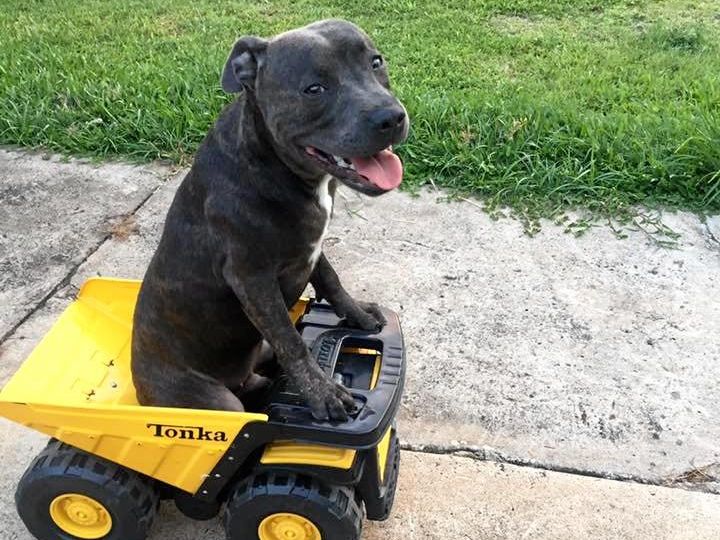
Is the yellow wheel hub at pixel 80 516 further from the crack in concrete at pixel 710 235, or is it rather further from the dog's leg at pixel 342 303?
the crack in concrete at pixel 710 235

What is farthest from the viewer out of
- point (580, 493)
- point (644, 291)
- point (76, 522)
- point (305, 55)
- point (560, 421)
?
point (644, 291)

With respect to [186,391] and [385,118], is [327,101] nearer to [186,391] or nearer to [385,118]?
[385,118]

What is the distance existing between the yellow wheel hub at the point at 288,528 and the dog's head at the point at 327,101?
96 cm

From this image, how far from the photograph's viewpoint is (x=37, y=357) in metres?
2.55

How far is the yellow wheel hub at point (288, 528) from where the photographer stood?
7.59ft

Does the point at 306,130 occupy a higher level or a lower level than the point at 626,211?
higher

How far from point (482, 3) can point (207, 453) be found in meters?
5.70

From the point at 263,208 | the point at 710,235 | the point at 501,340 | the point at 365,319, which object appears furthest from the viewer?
the point at 710,235

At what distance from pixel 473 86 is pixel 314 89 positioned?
352 centimetres

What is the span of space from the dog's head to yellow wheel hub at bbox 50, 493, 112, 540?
1180 millimetres

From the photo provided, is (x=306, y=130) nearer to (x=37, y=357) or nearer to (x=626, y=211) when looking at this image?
(x=37, y=357)

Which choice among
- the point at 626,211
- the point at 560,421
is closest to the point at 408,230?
the point at 626,211

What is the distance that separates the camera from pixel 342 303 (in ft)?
8.87

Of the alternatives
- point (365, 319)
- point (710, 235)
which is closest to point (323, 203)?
point (365, 319)
